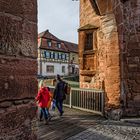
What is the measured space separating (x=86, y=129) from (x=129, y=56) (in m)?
3.24

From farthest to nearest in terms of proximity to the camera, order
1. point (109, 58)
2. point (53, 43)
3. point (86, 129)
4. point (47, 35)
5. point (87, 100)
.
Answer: point (53, 43)
point (47, 35)
point (87, 100)
point (109, 58)
point (86, 129)

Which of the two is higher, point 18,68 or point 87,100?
point 18,68

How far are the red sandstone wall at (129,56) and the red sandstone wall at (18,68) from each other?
21.1 feet

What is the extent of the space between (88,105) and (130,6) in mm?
4159

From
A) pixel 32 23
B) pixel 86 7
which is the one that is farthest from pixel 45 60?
pixel 32 23

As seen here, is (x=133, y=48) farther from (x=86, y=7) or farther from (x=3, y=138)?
(x=3, y=138)

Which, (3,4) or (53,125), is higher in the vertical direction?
(3,4)

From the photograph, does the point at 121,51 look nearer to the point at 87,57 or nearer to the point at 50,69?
the point at 87,57

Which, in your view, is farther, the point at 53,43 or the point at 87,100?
the point at 53,43

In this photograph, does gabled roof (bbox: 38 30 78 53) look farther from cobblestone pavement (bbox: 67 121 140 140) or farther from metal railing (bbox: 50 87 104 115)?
cobblestone pavement (bbox: 67 121 140 140)

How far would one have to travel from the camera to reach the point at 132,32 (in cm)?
853

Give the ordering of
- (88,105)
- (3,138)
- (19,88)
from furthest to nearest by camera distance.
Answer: (88,105) → (19,88) → (3,138)

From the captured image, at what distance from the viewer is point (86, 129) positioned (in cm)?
669

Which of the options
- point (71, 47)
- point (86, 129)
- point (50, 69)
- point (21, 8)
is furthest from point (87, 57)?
point (71, 47)
